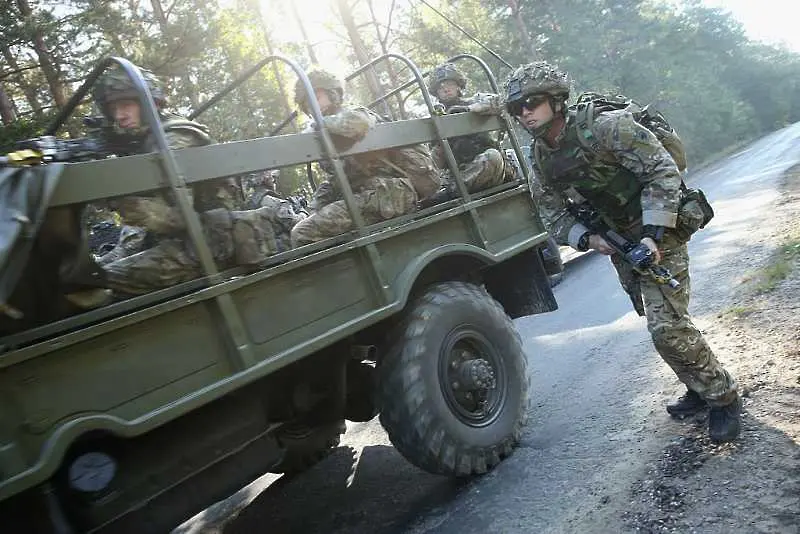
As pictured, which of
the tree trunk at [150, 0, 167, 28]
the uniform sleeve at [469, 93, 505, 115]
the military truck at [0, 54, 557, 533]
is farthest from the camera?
the tree trunk at [150, 0, 167, 28]

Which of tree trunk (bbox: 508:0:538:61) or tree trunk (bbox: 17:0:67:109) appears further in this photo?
tree trunk (bbox: 508:0:538:61)

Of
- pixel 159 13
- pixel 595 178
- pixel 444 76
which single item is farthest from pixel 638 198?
pixel 159 13

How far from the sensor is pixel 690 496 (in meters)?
2.59

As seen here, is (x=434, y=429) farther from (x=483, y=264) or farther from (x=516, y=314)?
(x=516, y=314)

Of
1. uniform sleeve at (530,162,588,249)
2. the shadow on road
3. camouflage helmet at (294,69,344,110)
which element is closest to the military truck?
the shadow on road

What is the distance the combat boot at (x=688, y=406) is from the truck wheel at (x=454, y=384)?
0.82m

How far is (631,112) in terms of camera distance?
10.9 feet

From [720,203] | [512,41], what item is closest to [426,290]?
[720,203]

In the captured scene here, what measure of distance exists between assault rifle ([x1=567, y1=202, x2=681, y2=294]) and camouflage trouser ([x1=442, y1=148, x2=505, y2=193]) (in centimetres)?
72

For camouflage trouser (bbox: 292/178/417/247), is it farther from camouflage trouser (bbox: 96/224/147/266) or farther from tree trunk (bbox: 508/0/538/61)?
tree trunk (bbox: 508/0/538/61)

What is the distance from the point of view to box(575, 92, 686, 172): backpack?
3.29 metres

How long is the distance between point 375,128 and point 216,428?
1742 millimetres

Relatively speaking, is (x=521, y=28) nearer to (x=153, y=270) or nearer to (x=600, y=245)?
(x=600, y=245)

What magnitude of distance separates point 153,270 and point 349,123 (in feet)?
4.05
